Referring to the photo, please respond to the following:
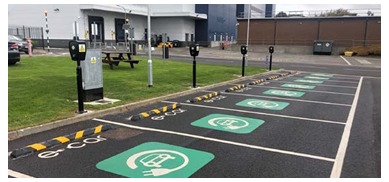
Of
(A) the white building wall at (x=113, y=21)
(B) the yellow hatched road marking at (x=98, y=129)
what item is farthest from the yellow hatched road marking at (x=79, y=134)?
(A) the white building wall at (x=113, y=21)

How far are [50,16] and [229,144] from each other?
43405 millimetres

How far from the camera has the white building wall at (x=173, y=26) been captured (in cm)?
5350

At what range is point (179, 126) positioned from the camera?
6.47 m

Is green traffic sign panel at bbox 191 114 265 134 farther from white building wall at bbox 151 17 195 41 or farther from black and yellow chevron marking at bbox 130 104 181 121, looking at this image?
white building wall at bbox 151 17 195 41

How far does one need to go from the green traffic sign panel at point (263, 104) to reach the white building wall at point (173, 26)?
4541cm

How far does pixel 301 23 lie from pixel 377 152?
45.2 meters

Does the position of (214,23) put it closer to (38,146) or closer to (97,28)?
(97,28)

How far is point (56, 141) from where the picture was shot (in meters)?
5.25

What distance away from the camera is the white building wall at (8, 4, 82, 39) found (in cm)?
4105

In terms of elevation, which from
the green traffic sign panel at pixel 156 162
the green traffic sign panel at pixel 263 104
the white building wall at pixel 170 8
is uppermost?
the white building wall at pixel 170 8

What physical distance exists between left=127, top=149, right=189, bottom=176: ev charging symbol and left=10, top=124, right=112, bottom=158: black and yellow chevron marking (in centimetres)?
140

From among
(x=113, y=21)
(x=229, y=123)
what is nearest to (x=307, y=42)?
(x=113, y=21)

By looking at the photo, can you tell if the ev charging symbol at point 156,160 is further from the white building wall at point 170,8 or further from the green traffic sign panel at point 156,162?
the white building wall at point 170,8

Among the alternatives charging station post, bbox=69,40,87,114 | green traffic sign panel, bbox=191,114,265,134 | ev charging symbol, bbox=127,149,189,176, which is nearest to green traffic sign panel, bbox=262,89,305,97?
green traffic sign panel, bbox=191,114,265,134
